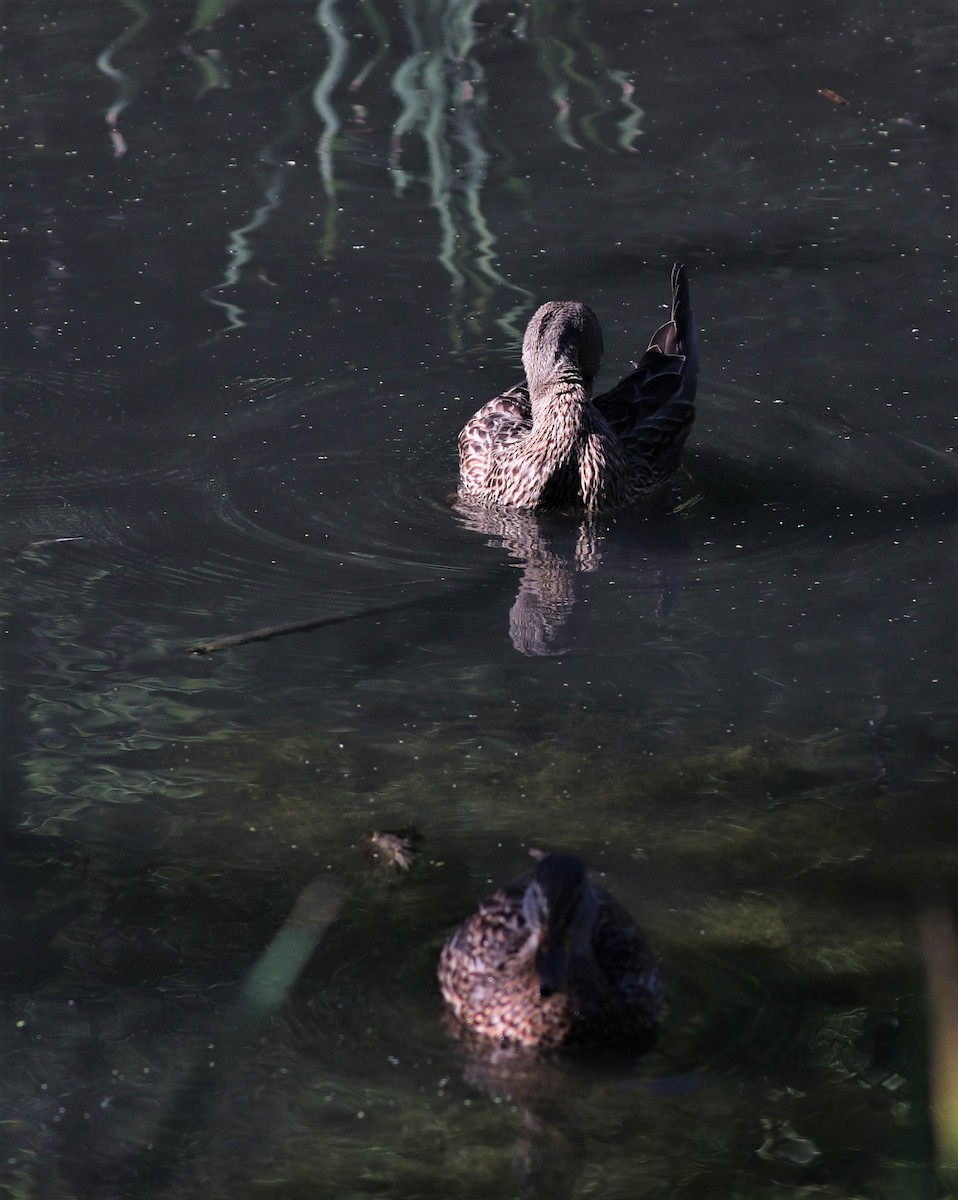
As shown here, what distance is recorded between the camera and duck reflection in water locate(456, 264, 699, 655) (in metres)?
7.66

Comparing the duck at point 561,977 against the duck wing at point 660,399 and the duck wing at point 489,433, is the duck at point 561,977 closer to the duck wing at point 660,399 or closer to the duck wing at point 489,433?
the duck wing at point 489,433

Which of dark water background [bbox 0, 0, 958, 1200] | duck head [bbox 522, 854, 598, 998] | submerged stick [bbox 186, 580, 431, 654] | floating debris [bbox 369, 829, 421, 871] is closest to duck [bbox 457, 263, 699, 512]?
dark water background [bbox 0, 0, 958, 1200]

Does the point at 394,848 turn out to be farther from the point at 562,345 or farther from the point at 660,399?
the point at 660,399

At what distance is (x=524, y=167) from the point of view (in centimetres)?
1089

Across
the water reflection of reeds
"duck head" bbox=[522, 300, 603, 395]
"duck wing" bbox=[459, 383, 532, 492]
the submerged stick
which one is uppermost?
"duck head" bbox=[522, 300, 603, 395]

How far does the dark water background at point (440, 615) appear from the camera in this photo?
4.48 metres

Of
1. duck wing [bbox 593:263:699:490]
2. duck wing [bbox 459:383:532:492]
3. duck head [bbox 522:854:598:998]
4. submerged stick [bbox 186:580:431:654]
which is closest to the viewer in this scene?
duck head [bbox 522:854:598:998]

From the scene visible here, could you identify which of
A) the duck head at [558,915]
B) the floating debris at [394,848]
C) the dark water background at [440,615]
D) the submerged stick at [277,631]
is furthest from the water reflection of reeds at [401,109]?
the duck head at [558,915]

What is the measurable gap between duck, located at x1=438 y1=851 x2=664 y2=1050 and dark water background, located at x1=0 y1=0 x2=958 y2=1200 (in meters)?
0.11

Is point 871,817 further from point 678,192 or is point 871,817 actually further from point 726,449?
point 678,192

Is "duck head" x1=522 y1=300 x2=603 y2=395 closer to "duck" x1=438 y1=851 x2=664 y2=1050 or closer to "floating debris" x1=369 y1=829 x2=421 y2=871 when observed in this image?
"floating debris" x1=369 y1=829 x2=421 y2=871

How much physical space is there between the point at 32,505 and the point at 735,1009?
152 inches

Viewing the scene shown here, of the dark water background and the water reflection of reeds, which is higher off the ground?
the dark water background

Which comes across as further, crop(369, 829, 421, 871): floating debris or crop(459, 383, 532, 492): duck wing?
crop(459, 383, 532, 492): duck wing
